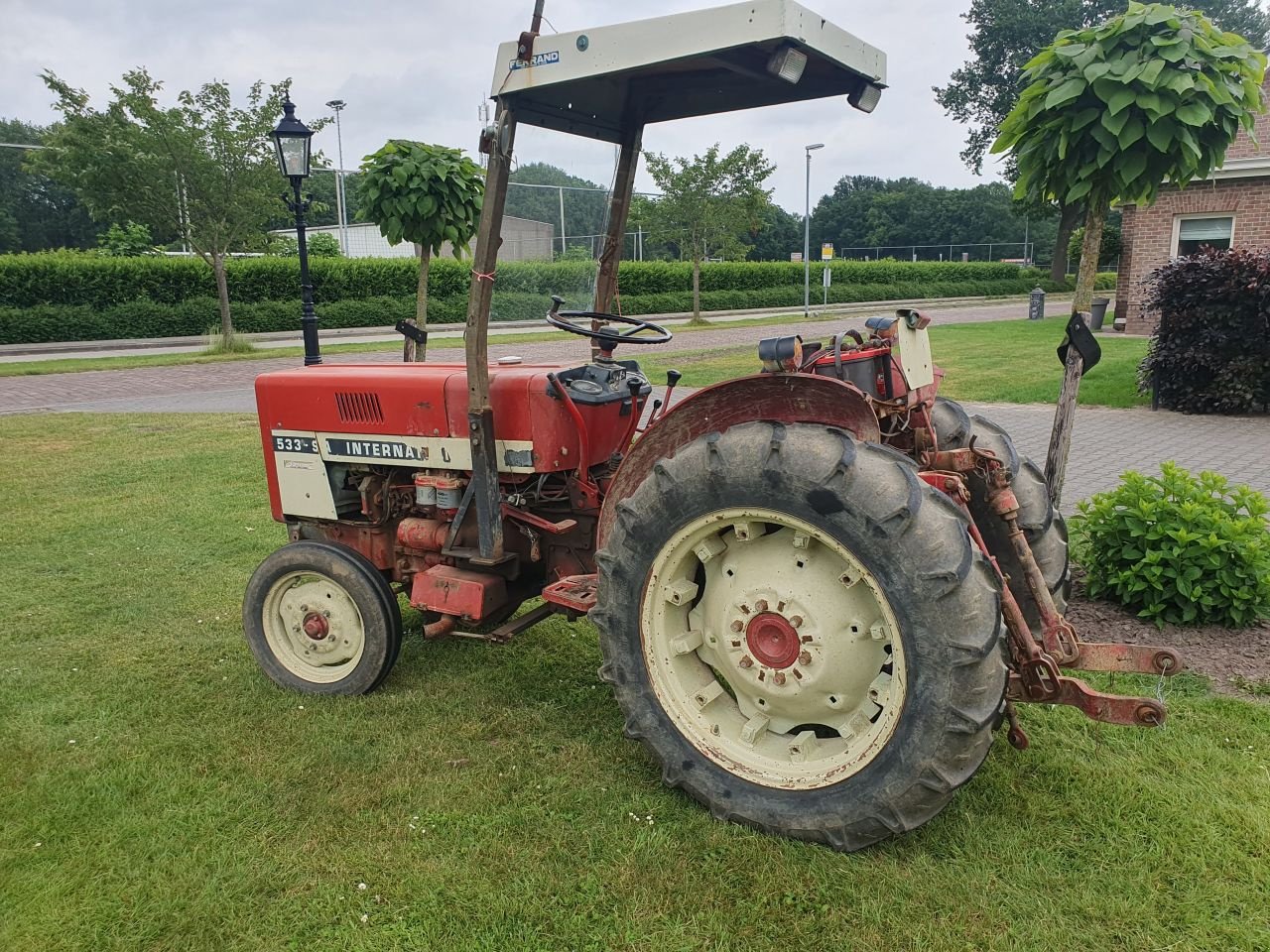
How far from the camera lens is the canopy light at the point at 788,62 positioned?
2.63 meters

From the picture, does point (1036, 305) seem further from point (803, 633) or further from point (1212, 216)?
point (803, 633)

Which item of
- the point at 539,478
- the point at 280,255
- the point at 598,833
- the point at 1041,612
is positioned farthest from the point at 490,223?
the point at 280,255

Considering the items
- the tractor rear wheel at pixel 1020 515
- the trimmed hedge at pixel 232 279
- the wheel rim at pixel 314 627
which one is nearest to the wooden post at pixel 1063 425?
the tractor rear wheel at pixel 1020 515

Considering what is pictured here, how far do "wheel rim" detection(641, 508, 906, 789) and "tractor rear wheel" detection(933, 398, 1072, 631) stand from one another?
0.86m

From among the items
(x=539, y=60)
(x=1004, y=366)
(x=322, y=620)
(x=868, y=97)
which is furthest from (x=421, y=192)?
(x=1004, y=366)

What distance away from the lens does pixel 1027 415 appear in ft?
37.0

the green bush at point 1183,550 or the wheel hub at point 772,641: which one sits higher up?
the wheel hub at point 772,641

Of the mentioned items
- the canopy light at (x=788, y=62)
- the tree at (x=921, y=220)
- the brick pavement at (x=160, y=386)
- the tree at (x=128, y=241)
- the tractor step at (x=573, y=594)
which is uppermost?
the tree at (x=921, y=220)

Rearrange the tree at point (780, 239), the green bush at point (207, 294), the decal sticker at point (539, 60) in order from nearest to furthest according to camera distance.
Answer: the decal sticker at point (539, 60) < the green bush at point (207, 294) < the tree at point (780, 239)

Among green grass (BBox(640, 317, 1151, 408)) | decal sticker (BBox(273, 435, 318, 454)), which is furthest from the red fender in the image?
green grass (BBox(640, 317, 1151, 408))

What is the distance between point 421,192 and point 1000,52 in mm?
48795

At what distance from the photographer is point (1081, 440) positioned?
956 centimetres

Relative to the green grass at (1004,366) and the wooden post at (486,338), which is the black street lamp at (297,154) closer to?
the green grass at (1004,366)

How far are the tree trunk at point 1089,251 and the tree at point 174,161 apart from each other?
20545 millimetres
